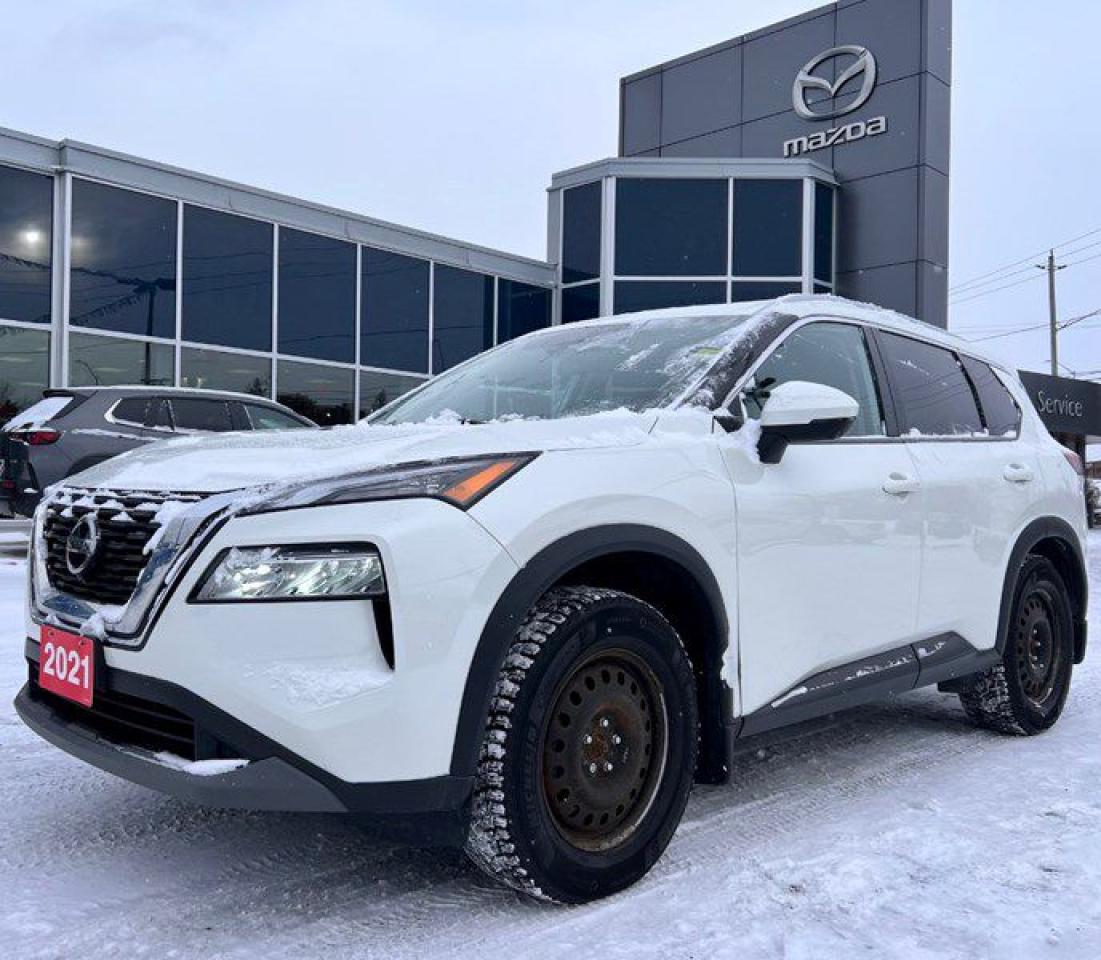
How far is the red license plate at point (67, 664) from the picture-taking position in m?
2.59

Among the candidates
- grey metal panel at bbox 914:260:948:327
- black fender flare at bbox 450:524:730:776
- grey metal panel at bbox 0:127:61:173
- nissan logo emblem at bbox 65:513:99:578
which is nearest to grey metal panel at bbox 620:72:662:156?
grey metal panel at bbox 914:260:948:327

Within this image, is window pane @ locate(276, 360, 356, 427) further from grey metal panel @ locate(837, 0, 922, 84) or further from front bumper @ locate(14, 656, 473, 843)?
front bumper @ locate(14, 656, 473, 843)

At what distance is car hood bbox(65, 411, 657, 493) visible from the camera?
2.55m

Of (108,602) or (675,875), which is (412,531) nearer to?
(108,602)

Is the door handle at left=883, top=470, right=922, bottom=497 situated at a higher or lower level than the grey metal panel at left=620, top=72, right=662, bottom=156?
lower

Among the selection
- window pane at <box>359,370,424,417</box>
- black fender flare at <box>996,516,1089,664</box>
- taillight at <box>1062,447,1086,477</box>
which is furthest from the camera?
window pane at <box>359,370,424,417</box>

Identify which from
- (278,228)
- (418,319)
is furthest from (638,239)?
(278,228)

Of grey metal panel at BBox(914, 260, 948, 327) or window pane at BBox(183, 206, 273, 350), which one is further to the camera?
grey metal panel at BBox(914, 260, 948, 327)

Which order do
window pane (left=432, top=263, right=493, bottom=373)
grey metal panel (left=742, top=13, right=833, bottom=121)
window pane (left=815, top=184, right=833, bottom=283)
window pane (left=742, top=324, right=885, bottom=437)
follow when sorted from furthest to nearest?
grey metal panel (left=742, top=13, right=833, bottom=121), window pane (left=815, top=184, right=833, bottom=283), window pane (left=432, top=263, right=493, bottom=373), window pane (left=742, top=324, right=885, bottom=437)

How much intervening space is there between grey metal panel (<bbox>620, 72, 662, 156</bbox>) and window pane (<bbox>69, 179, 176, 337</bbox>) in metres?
12.4

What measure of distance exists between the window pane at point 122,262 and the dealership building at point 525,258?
0.09 ft

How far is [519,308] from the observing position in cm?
1948

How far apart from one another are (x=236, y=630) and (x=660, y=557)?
1112 millimetres

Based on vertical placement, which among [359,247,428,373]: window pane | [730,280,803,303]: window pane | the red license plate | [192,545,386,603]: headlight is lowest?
the red license plate
